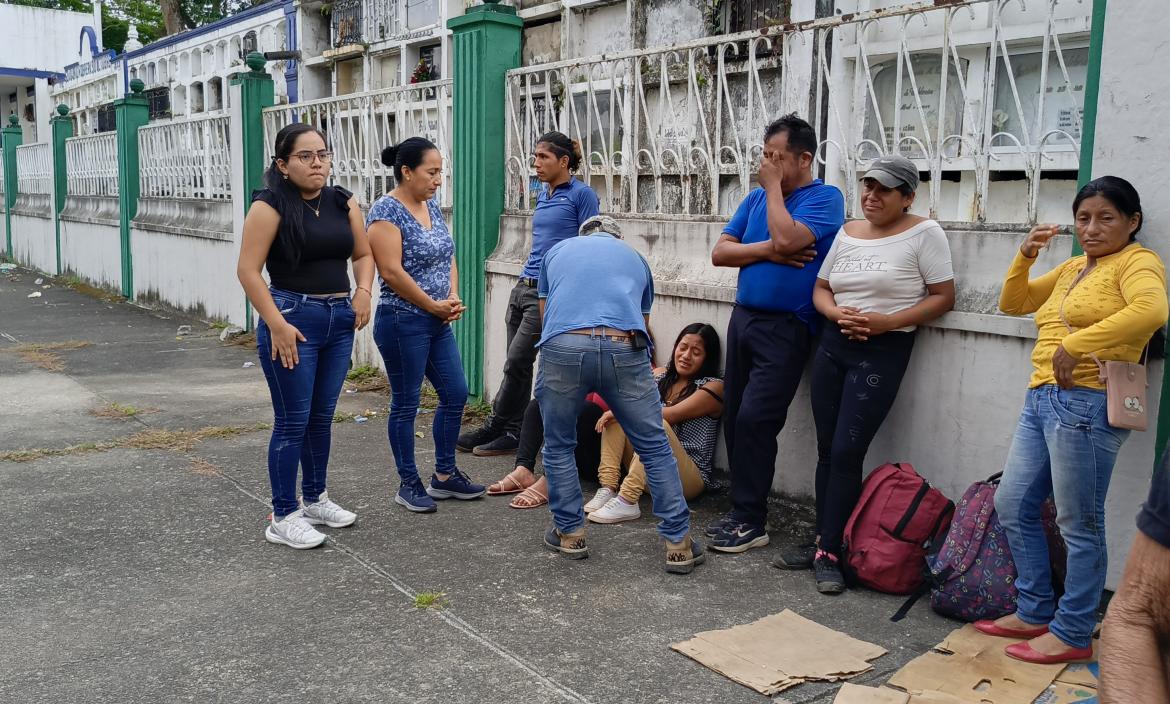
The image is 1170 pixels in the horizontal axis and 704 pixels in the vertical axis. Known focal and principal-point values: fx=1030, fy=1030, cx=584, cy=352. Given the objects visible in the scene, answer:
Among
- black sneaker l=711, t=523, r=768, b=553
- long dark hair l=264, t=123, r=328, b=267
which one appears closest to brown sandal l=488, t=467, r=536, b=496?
black sneaker l=711, t=523, r=768, b=553

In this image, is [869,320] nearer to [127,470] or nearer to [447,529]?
[447,529]

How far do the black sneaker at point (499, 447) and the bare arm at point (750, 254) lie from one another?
2.08 meters

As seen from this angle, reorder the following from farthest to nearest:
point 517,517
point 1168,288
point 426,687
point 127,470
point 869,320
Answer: point 127,470 < point 517,517 < point 869,320 < point 1168,288 < point 426,687

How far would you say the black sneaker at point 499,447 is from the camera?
622 cm

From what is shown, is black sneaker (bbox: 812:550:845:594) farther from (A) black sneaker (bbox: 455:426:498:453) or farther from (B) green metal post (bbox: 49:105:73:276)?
(B) green metal post (bbox: 49:105:73:276)

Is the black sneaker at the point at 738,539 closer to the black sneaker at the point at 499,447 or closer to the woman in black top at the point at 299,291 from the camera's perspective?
the woman in black top at the point at 299,291

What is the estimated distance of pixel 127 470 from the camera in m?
5.76

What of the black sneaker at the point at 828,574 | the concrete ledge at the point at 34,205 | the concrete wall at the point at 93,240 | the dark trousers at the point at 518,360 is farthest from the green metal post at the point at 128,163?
the black sneaker at the point at 828,574

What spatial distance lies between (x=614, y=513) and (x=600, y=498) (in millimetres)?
173

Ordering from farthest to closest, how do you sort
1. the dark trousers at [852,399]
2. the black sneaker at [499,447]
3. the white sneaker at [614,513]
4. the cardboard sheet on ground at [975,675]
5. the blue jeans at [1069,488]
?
the black sneaker at [499,447], the white sneaker at [614,513], the dark trousers at [852,399], the blue jeans at [1069,488], the cardboard sheet on ground at [975,675]

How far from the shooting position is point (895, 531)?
13.2 ft

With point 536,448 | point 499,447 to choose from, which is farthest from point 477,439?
point 536,448

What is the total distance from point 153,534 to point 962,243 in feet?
12.4

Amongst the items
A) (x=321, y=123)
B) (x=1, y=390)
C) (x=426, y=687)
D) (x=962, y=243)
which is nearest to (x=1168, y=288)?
(x=962, y=243)
